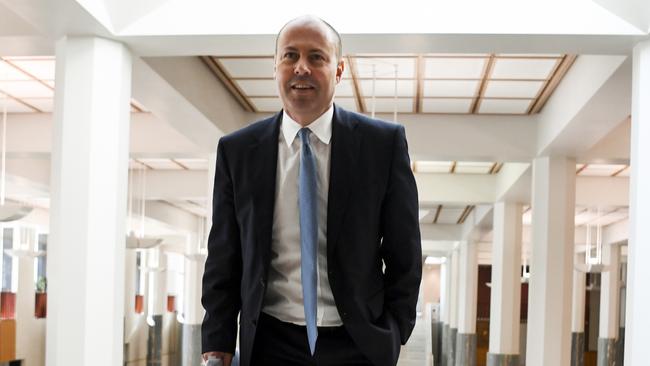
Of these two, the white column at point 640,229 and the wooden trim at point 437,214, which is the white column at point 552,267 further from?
the wooden trim at point 437,214

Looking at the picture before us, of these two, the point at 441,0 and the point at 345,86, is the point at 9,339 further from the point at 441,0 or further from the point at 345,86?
the point at 441,0

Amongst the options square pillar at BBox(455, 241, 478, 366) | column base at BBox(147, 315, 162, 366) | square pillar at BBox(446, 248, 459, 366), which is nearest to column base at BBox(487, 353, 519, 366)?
square pillar at BBox(455, 241, 478, 366)

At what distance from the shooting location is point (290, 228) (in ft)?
9.64

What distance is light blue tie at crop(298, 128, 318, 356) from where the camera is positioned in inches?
110

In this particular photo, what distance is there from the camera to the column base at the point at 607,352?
29.5 m

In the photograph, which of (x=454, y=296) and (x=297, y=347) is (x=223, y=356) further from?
(x=454, y=296)

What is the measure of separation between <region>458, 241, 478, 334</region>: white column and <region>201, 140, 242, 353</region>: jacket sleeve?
28997 mm

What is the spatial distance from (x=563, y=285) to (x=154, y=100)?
706cm

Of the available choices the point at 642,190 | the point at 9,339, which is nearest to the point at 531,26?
the point at 642,190

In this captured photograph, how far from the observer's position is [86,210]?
8961mm

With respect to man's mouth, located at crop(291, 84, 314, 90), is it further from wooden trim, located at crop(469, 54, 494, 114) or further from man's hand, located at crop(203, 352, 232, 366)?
wooden trim, located at crop(469, 54, 494, 114)

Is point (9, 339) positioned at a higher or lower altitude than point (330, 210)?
lower

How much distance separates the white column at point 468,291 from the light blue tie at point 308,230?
29.1 meters

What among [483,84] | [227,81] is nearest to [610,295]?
[483,84]
